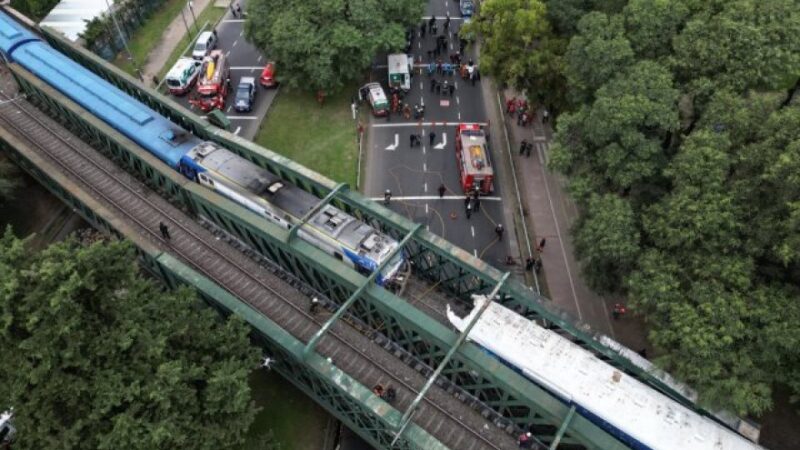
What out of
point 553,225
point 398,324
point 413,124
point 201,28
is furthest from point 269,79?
point 398,324

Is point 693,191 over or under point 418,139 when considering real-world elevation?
under

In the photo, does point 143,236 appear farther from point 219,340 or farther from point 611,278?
point 611,278

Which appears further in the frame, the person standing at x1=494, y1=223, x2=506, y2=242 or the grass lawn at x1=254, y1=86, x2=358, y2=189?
the grass lawn at x1=254, y1=86, x2=358, y2=189

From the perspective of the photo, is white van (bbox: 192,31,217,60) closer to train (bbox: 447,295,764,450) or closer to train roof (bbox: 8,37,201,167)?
train roof (bbox: 8,37,201,167)

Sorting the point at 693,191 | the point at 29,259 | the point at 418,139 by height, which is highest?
the point at 418,139

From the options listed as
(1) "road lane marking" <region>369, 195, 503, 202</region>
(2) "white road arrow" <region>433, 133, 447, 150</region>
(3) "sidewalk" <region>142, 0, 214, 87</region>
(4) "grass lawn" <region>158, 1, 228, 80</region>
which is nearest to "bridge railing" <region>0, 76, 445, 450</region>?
(1) "road lane marking" <region>369, 195, 503, 202</region>

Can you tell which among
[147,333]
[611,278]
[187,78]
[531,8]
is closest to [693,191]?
[611,278]
